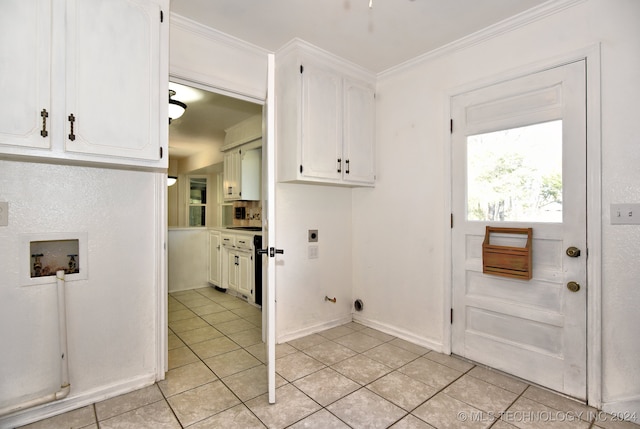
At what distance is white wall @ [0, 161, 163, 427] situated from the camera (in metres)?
1.76

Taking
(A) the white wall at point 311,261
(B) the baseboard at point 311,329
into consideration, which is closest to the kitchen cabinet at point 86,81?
(A) the white wall at point 311,261

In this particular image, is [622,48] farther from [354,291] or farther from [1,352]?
[1,352]

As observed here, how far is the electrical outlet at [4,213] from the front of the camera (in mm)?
1728

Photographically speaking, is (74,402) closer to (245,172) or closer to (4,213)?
(4,213)

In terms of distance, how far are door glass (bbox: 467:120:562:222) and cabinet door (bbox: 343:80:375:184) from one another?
93 centimetres

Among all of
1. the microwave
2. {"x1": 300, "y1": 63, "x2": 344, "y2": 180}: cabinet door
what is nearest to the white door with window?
{"x1": 300, "y1": 63, "x2": 344, "y2": 180}: cabinet door

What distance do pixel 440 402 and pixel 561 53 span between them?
2359 millimetres

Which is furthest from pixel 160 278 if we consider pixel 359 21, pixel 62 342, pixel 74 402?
pixel 359 21

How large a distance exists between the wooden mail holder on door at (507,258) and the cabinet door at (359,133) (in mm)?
1223

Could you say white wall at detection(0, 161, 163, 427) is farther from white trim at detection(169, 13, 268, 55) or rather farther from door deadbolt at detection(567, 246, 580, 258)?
door deadbolt at detection(567, 246, 580, 258)

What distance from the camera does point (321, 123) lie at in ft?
9.11

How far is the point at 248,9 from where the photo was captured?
221cm

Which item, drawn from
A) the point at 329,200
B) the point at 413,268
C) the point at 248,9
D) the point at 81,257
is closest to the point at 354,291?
the point at 413,268

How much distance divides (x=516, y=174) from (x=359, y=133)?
4.52 ft
